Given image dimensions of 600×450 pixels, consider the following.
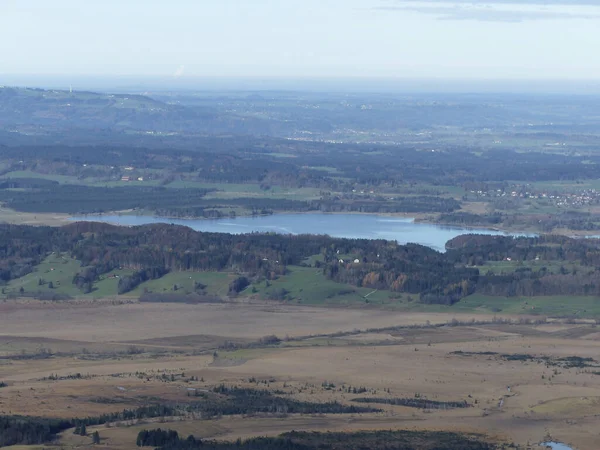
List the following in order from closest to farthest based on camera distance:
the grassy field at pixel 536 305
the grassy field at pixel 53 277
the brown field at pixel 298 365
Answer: the brown field at pixel 298 365, the grassy field at pixel 536 305, the grassy field at pixel 53 277

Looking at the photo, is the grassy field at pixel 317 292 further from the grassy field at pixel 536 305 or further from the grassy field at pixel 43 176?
the grassy field at pixel 43 176

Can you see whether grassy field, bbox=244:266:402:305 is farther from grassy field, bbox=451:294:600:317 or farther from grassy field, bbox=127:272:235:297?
grassy field, bbox=451:294:600:317

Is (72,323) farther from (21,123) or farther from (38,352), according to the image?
(21,123)

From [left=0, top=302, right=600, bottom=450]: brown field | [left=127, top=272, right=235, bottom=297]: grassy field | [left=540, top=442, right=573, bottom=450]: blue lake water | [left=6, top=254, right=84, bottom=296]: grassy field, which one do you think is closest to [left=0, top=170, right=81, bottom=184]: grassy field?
[left=6, top=254, right=84, bottom=296]: grassy field

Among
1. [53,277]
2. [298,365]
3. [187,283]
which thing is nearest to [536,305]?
[187,283]

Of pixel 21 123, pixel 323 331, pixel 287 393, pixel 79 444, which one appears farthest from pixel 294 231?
pixel 21 123

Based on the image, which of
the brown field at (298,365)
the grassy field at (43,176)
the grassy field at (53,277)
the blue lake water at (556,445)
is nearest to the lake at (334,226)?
the grassy field at (53,277)

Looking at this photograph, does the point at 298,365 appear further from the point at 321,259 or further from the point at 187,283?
the point at 321,259
